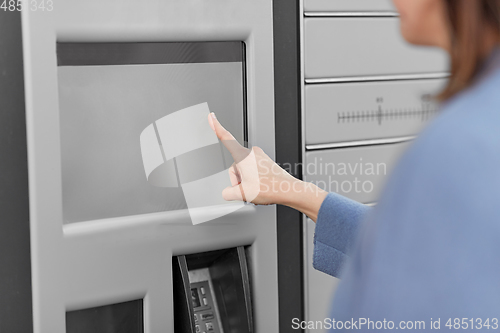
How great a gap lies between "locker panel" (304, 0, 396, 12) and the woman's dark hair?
818mm

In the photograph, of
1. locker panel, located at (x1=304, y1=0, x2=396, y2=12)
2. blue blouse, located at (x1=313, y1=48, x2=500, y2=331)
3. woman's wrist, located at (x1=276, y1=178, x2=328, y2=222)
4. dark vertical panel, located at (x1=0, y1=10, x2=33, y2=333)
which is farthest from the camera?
locker panel, located at (x1=304, y1=0, x2=396, y2=12)

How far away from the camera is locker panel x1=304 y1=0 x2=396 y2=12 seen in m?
1.24

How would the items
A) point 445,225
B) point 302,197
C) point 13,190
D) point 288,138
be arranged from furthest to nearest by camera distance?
point 288,138, point 302,197, point 13,190, point 445,225

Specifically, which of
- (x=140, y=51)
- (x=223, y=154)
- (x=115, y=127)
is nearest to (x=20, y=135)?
(x=115, y=127)

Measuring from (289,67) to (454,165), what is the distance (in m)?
0.87

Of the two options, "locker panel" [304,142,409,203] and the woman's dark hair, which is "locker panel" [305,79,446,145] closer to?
"locker panel" [304,142,409,203]

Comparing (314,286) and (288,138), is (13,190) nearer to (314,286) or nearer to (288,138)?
(288,138)

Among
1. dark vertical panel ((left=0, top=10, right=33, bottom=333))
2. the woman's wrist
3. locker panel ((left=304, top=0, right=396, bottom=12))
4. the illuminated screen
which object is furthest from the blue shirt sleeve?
dark vertical panel ((left=0, top=10, right=33, bottom=333))

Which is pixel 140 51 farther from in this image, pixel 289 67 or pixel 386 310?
pixel 386 310

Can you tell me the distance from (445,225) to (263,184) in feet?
2.46

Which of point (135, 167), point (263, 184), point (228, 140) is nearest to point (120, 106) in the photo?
point (135, 167)

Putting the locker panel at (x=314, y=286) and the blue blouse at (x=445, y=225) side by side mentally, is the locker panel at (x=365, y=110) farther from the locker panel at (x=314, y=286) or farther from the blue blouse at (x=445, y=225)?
the blue blouse at (x=445, y=225)

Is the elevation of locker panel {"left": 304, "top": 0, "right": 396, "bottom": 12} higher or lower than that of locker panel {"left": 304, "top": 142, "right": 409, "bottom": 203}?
higher

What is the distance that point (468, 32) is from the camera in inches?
17.1
